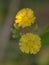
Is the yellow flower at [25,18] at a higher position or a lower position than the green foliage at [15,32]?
higher

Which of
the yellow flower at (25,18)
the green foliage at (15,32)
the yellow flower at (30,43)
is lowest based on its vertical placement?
the yellow flower at (30,43)

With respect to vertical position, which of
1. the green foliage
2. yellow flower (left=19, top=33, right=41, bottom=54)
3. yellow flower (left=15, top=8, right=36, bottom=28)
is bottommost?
yellow flower (left=19, top=33, right=41, bottom=54)

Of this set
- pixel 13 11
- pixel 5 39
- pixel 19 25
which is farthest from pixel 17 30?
pixel 13 11

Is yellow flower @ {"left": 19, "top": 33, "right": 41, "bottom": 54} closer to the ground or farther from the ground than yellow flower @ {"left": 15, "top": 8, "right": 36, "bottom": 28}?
closer to the ground

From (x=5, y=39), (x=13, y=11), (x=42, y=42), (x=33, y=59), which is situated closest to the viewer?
(x=42, y=42)

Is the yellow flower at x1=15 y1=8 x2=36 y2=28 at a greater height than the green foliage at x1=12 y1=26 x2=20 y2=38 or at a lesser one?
greater

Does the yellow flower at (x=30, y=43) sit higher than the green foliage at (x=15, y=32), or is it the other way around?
the green foliage at (x=15, y=32)

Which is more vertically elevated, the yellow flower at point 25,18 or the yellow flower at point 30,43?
the yellow flower at point 25,18

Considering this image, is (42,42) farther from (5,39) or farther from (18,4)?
(18,4)
